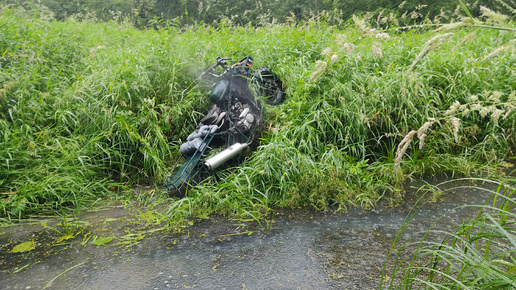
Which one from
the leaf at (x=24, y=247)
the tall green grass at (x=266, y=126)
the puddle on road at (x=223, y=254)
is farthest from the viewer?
the tall green grass at (x=266, y=126)

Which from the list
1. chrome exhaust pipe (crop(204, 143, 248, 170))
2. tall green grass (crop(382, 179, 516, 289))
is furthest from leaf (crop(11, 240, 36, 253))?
tall green grass (crop(382, 179, 516, 289))

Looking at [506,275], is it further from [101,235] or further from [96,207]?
[96,207]

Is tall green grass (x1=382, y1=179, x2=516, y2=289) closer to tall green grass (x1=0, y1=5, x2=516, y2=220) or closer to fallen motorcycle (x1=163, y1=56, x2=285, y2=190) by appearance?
tall green grass (x1=0, y1=5, x2=516, y2=220)

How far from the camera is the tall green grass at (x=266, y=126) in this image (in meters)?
3.20

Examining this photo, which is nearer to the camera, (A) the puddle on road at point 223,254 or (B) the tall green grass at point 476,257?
(B) the tall green grass at point 476,257

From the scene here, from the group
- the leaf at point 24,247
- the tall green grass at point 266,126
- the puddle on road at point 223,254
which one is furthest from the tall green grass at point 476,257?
the leaf at point 24,247

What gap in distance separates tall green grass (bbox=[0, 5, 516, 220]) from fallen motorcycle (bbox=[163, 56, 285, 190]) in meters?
0.19

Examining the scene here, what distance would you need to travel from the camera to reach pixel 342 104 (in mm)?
3846

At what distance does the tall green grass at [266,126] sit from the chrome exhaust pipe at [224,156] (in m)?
0.19

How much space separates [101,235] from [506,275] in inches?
107

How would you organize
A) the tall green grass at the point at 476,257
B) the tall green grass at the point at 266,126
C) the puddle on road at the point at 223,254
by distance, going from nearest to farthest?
1. the tall green grass at the point at 476,257
2. the puddle on road at the point at 223,254
3. the tall green grass at the point at 266,126

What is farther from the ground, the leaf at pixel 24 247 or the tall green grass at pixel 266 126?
the tall green grass at pixel 266 126

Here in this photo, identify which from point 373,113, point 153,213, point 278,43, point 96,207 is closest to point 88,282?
point 153,213

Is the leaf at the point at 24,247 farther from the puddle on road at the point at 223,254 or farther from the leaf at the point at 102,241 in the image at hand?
the leaf at the point at 102,241
